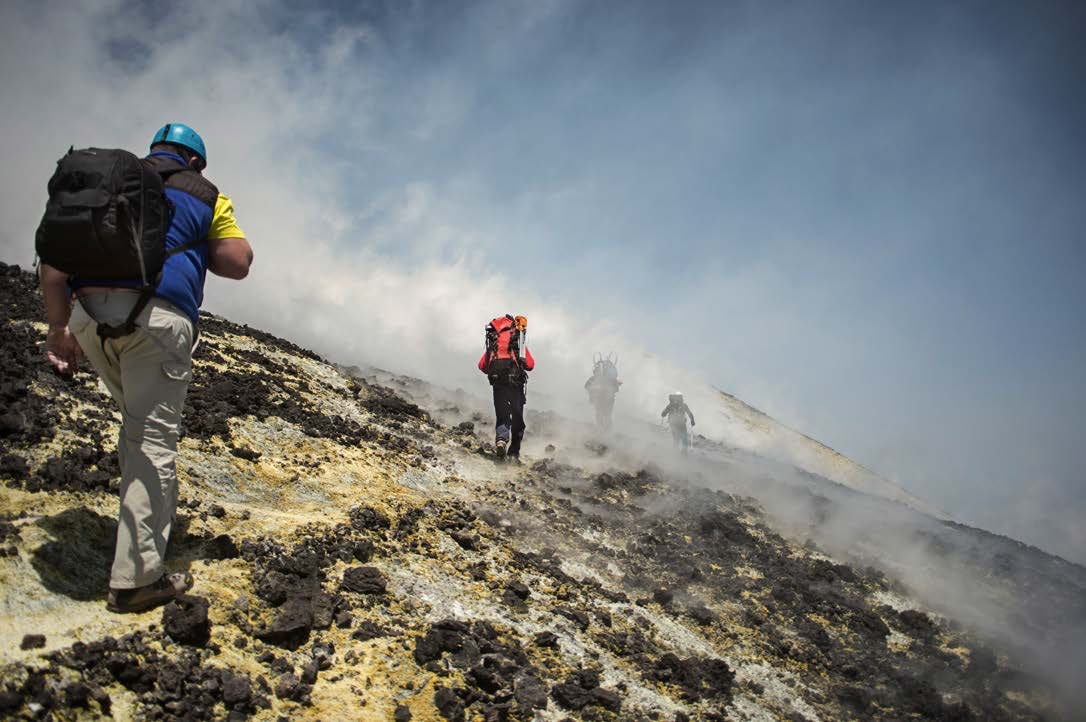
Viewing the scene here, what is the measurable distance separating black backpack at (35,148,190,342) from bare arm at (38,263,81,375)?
184 millimetres

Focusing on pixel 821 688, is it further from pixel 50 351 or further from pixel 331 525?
pixel 50 351

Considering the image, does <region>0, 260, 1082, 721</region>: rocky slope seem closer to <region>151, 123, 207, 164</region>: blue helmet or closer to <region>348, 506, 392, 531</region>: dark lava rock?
<region>348, 506, 392, 531</region>: dark lava rock

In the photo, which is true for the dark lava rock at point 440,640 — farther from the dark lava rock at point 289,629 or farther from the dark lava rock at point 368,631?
the dark lava rock at point 289,629

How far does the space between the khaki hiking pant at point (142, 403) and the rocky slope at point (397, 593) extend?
0.39 m

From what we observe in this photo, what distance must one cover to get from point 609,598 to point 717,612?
192cm

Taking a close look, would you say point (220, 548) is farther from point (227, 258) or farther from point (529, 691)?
point (529, 691)

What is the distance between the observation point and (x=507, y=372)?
33.7 feet

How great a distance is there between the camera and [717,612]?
7031 mm

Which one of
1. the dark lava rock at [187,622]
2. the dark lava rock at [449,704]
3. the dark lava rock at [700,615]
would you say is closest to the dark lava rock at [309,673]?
the dark lava rock at [187,622]

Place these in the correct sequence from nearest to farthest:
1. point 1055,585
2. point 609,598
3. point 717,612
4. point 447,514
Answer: point 609,598
point 447,514
point 717,612
point 1055,585

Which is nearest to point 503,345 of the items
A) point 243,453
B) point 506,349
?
point 506,349

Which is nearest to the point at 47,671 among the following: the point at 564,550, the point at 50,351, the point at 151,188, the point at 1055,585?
the point at 50,351

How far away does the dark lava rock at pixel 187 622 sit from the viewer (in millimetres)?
3225

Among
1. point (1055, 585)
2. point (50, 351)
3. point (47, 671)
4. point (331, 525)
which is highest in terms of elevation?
point (1055, 585)
